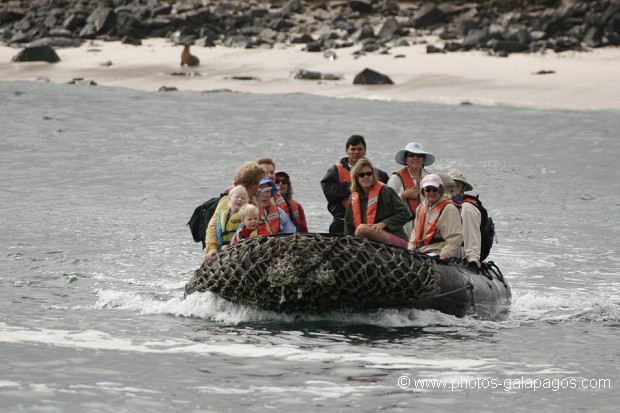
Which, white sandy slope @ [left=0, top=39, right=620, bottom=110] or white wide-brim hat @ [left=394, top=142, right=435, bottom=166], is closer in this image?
white wide-brim hat @ [left=394, top=142, right=435, bottom=166]

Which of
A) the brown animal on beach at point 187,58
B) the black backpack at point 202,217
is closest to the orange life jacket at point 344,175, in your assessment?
the black backpack at point 202,217

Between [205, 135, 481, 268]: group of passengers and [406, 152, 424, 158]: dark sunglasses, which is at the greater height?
[406, 152, 424, 158]: dark sunglasses

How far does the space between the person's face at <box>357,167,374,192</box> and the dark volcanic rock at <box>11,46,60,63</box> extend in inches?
1234

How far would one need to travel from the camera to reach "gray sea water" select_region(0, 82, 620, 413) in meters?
10.8

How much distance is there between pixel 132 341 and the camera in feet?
40.7

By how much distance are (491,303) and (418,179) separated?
146 centimetres

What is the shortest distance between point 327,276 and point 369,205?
3.38 feet

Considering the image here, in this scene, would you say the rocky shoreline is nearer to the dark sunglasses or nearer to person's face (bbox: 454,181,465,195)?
the dark sunglasses

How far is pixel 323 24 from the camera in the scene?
143ft

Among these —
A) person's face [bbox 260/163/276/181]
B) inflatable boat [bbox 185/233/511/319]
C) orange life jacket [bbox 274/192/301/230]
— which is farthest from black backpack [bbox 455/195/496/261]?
person's face [bbox 260/163/276/181]

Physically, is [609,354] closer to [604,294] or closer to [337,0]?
[604,294]

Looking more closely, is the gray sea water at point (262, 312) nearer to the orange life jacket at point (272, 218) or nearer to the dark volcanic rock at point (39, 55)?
the orange life jacket at point (272, 218)

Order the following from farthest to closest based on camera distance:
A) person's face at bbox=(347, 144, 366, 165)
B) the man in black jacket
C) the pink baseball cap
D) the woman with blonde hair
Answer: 1. the man in black jacket
2. person's face at bbox=(347, 144, 366, 165)
3. the woman with blonde hair
4. the pink baseball cap

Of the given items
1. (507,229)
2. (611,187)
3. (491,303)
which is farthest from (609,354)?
(611,187)
